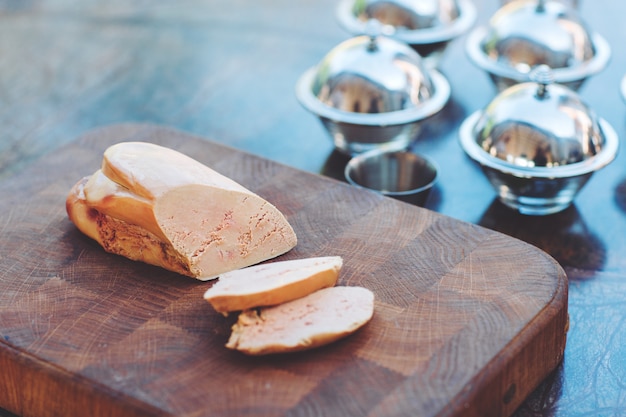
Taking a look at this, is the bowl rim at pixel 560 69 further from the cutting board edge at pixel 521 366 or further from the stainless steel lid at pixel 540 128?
the cutting board edge at pixel 521 366

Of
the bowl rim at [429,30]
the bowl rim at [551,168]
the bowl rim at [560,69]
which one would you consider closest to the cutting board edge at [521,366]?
the bowl rim at [551,168]

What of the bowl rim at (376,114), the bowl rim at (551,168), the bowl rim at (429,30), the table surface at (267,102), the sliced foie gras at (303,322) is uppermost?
the bowl rim at (429,30)

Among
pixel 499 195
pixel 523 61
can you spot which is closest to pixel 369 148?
pixel 499 195

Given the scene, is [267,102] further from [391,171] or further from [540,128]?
[540,128]

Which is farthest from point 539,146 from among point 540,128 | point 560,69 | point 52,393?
point 52,393

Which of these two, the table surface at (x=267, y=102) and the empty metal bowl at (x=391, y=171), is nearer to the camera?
the table surface at (x=267, y=102)

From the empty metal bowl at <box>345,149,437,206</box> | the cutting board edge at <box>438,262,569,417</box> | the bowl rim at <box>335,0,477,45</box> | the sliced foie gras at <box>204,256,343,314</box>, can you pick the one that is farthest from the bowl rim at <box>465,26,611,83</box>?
the sliced foie gras at <box>204,256,343,314</box>
